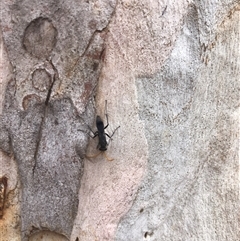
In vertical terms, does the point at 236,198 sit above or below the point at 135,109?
below

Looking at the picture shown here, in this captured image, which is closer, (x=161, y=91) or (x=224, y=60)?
(x=161, y=91)

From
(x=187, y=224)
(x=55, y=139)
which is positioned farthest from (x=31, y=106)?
(x=187, y=224)

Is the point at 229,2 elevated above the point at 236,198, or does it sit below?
above

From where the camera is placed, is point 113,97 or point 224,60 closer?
point 113,97

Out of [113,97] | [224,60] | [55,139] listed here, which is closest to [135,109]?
[113,97]

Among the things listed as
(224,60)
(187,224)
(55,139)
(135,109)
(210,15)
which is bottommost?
(187,224)

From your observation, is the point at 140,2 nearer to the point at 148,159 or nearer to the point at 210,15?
the point at 210,15

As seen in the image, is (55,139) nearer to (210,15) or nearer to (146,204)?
(146,204)
